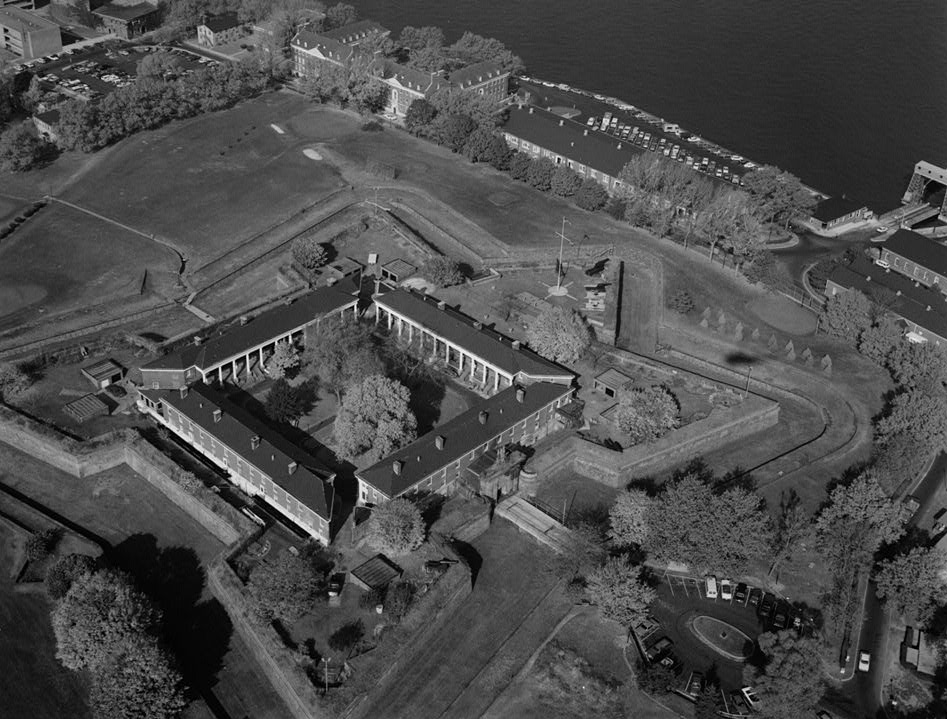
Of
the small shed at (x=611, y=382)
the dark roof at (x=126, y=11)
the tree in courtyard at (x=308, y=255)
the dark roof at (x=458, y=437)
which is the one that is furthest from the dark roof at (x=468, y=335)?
the dark roof at (x=126, y=11)

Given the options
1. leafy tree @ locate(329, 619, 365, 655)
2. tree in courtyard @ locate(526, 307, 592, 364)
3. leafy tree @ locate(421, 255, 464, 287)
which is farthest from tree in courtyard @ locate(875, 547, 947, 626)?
leafy tree @ locate(421, 255, 464, 287)

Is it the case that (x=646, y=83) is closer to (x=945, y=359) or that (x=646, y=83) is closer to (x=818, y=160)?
(x=818, y=160)

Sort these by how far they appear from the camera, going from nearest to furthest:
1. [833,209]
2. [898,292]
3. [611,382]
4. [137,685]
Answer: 1. [137,685]
2. [611,382]
3. [898,292]
4. [833,209]

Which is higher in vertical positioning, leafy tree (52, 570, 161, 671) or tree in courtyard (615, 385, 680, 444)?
tree in courtyard (615, 385, 680, 444)

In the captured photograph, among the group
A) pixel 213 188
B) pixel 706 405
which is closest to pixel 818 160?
pixel 706 405

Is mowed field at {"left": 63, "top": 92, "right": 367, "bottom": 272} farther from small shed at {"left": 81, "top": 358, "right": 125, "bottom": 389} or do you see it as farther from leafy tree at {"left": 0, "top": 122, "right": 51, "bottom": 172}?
small shed at {"left": 81, "top": 358, "right": 125, "bottom": 389}

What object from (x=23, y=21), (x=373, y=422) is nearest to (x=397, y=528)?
(x=373, y=422)

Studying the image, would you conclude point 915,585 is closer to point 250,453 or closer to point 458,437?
point 458,437
